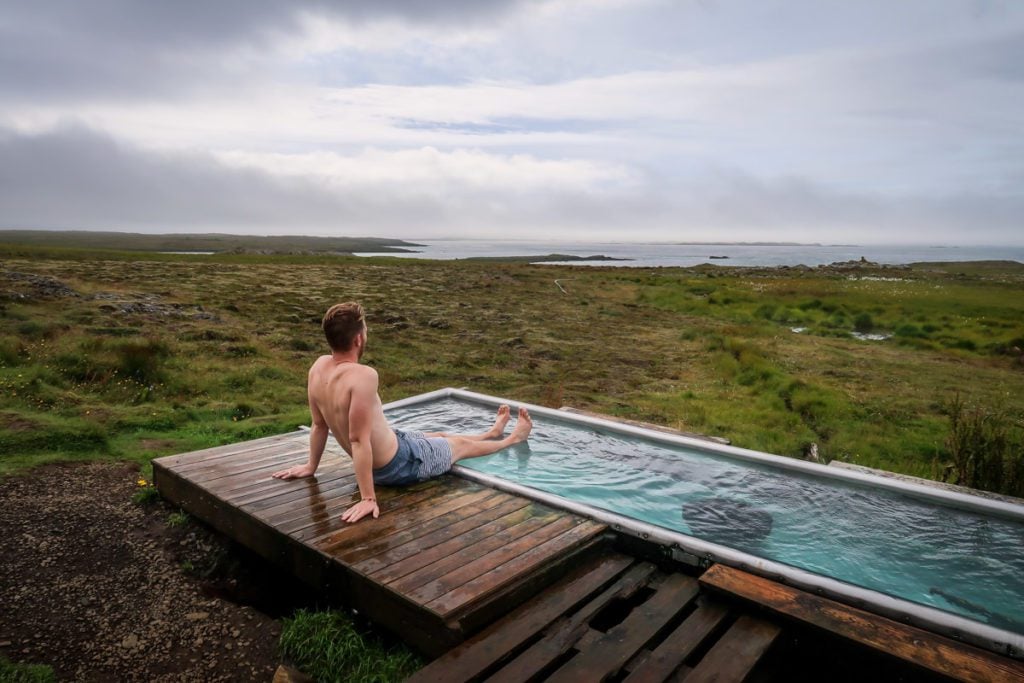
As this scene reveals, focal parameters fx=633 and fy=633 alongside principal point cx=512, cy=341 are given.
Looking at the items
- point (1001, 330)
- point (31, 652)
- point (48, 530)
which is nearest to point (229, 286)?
point (48, 530)

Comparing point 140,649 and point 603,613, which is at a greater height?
point 603,613

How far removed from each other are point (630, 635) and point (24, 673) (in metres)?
3.58

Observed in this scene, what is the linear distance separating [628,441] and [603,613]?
11.5 feet

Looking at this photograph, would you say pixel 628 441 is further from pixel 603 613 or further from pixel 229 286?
pixel 229 286

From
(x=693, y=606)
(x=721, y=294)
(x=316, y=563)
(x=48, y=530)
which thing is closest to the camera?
(x=693, y=606)

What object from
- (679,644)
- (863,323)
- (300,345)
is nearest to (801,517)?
(679,644)

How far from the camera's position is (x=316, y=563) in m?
4.27

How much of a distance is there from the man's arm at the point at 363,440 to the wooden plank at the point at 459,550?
0.75m

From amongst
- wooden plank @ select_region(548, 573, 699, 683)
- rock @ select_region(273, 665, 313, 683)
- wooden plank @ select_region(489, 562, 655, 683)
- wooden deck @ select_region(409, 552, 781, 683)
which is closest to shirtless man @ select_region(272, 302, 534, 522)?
rock @ select_region(273, 665, 313, 683)

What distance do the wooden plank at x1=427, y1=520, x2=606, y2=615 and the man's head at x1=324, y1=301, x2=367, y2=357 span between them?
202cm

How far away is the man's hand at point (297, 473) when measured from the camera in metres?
5.60

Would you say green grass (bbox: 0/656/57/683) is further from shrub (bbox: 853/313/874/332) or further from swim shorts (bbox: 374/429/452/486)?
shrub (bbox: 853/313/874/332)

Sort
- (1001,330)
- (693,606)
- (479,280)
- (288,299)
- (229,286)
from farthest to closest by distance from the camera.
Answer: (479,280), (229,286), (288,299), (1001,330), (693,606)

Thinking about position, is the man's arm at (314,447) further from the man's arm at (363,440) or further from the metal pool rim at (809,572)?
the metal pool rim at (809,572)
